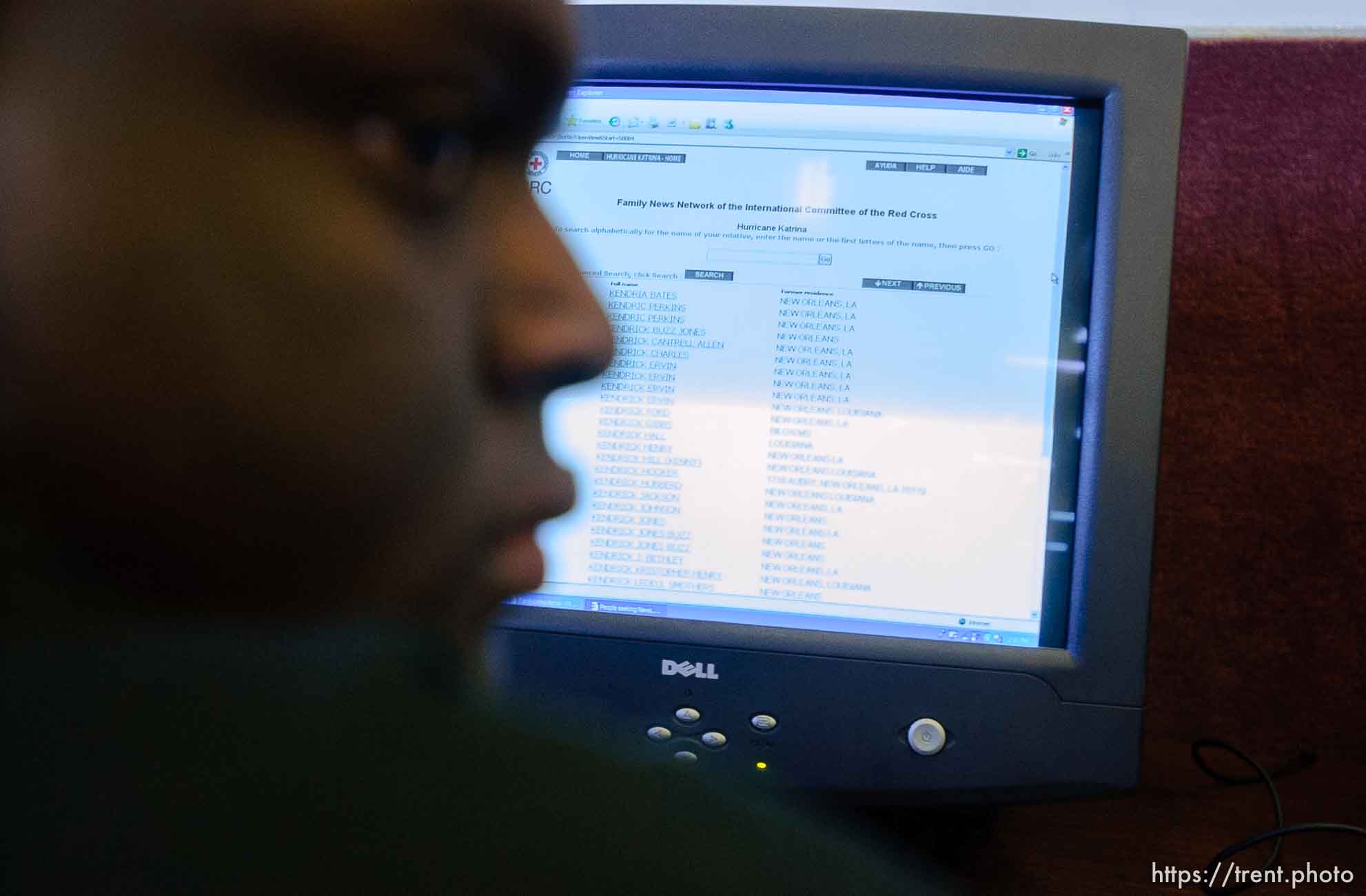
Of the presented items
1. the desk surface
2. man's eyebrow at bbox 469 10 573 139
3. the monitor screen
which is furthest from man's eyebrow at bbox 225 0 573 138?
the desk surface

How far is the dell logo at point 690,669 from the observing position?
524mm

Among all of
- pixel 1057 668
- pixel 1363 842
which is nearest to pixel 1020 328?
pixel 1057 668

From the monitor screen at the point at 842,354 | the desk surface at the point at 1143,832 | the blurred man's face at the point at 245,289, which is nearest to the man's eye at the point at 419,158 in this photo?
the blurred man's face at the point at 245,289

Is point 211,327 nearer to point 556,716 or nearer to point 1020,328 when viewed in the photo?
point 556,716

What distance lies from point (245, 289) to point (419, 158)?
0.09 ft

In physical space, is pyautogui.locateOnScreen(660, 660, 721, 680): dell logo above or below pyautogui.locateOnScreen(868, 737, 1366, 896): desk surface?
above

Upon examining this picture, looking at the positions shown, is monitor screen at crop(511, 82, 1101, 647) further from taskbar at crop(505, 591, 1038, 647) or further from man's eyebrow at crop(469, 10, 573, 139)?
man's eyebrow at crop(469, 10, 573, 139)

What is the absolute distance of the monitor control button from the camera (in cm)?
51

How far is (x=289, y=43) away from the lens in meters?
0.12

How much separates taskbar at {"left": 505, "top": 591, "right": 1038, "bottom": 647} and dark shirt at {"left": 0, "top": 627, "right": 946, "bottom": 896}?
385 mm

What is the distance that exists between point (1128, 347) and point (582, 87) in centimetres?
29

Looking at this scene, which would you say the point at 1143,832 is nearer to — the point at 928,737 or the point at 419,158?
the point at 928,737

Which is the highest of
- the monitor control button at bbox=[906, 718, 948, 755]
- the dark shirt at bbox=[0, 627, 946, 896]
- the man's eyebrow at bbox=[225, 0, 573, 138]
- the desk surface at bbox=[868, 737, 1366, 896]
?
the man's eyebrow at bbox=[225, 0, 573, 138]

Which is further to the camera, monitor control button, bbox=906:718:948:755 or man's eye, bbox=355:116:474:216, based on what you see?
monitor control button, bbox=906:718:948:755
